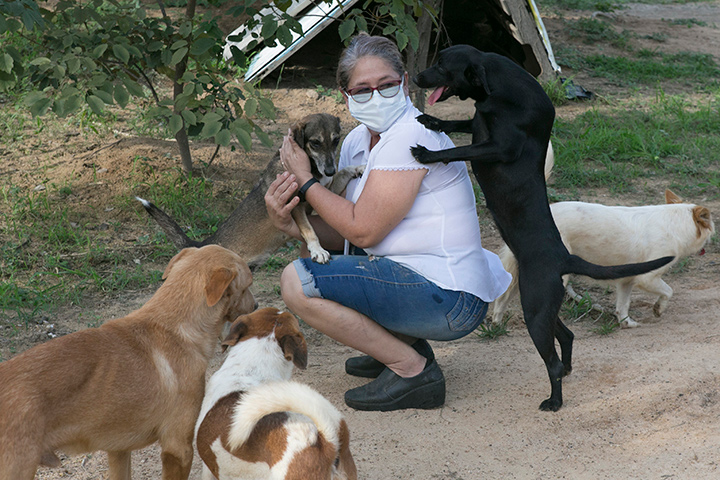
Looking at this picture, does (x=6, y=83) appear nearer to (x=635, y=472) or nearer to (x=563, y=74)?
(x=635, y=472)

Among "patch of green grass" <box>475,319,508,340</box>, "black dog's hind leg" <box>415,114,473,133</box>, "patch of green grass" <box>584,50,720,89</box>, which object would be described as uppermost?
"black dog's hind leg" <box>415,114,473,133</box>

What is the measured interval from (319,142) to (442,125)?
922 mm

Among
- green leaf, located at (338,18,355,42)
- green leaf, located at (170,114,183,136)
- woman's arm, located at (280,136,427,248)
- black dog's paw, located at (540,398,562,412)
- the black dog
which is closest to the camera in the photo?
woman's arm, located at (280,136,427,248)

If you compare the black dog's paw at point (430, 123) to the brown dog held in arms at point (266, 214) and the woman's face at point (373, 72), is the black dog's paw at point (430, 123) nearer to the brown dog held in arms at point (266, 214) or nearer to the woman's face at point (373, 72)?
the woman's face at point (373, 72)

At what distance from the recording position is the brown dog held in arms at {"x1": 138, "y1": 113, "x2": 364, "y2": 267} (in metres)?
4.01

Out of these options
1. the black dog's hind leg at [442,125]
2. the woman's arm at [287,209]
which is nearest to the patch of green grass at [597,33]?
the black dog's hind leg at [442,125]

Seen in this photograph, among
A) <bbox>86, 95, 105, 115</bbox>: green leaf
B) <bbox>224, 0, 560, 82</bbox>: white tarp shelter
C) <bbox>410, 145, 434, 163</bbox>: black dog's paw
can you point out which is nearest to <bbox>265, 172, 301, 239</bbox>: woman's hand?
<bbox>410, 145, 434, 163</bbox>: black dog's paw

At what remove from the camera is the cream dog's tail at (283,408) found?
2.22m

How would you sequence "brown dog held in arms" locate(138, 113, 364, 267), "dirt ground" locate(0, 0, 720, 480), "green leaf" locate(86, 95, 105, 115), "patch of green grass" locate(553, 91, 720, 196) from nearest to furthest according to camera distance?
"dirt ground" locate(0, 0, 720, 480), "brown dog held in arms" locate(138, 113, 364, 267), "green leaf" locate(86, 95, 105, 115), "patch of green grass" locate(553, 91, 720, 196)

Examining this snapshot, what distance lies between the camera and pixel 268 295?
4.82m

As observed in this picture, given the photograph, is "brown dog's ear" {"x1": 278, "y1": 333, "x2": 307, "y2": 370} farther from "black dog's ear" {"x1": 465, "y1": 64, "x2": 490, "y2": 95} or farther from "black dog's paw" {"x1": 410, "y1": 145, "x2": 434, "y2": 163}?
"black dog's ear" {"x1": 465, "y1": 64, "x2": 490, "y2": 95}

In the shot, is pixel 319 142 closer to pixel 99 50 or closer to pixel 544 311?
pixel 544 311

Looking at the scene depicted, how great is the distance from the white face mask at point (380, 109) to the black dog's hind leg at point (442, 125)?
0.13 meters

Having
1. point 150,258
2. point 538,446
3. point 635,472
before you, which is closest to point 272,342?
point 538,446
